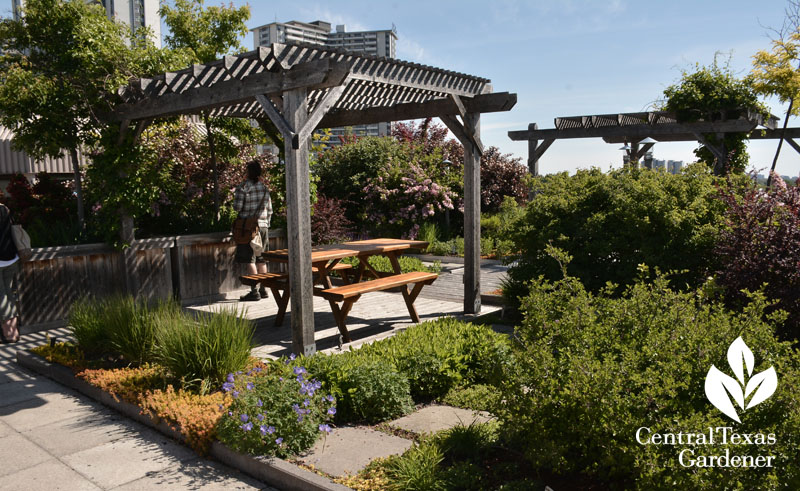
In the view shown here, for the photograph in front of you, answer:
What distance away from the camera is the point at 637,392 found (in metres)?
3.00

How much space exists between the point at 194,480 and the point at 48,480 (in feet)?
2.85

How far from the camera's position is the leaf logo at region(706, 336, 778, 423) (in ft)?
8.90

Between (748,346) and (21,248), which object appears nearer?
(748,346)

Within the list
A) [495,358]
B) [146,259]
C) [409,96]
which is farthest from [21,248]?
[495,358]

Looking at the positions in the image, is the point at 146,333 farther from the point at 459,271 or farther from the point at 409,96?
the point at 459,271

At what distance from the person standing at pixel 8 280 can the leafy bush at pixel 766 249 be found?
7.20 meters

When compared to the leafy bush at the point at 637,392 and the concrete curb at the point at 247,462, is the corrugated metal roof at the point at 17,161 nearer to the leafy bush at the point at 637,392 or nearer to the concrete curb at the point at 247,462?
the concrete curb at the point at 247,462

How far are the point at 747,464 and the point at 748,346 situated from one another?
781 mm

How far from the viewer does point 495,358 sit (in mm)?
4352

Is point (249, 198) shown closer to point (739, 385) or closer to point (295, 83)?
point (295, 83)

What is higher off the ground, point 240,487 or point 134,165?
point 134,165

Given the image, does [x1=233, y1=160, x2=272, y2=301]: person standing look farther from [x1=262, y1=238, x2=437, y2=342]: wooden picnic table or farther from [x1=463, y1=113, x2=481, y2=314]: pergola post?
[x1=463, y1=113, x2=481, y2=314]: pergola post

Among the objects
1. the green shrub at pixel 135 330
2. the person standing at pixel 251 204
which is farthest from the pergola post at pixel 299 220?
the person standing at pixel 251 204

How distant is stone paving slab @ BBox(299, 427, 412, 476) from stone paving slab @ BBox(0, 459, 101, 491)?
1.28 m
